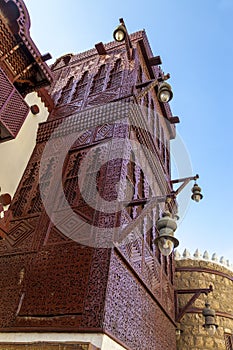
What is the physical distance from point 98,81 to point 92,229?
406 centimetres

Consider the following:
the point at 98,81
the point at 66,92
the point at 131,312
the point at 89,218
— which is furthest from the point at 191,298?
the point at 66,92

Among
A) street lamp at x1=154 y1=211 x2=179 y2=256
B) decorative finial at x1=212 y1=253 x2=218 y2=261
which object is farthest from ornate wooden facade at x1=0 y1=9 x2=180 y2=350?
decorative finial at x1=212 y1=253 x2=218 y2=261

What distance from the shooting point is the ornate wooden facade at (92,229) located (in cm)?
338

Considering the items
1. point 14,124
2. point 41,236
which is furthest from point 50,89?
point 41,236

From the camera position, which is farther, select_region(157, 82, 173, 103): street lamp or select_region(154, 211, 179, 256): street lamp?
select_region(157, 82, 173, 103): street lamp

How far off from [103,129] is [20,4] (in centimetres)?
222

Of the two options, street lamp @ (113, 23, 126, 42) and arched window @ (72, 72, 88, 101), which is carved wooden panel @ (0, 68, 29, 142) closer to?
street lamp @ (113, 23, 126, 42)

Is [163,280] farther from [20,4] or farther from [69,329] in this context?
[20,4]

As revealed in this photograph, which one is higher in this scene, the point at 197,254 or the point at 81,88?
the point at 81,88

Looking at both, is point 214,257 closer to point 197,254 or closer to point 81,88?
point 197,254

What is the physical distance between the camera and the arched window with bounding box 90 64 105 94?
6617mm

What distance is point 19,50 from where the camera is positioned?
16.1 feet

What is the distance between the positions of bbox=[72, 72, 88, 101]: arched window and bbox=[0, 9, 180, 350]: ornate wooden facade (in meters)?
0.03

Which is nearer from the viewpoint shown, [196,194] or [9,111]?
[9,111]
